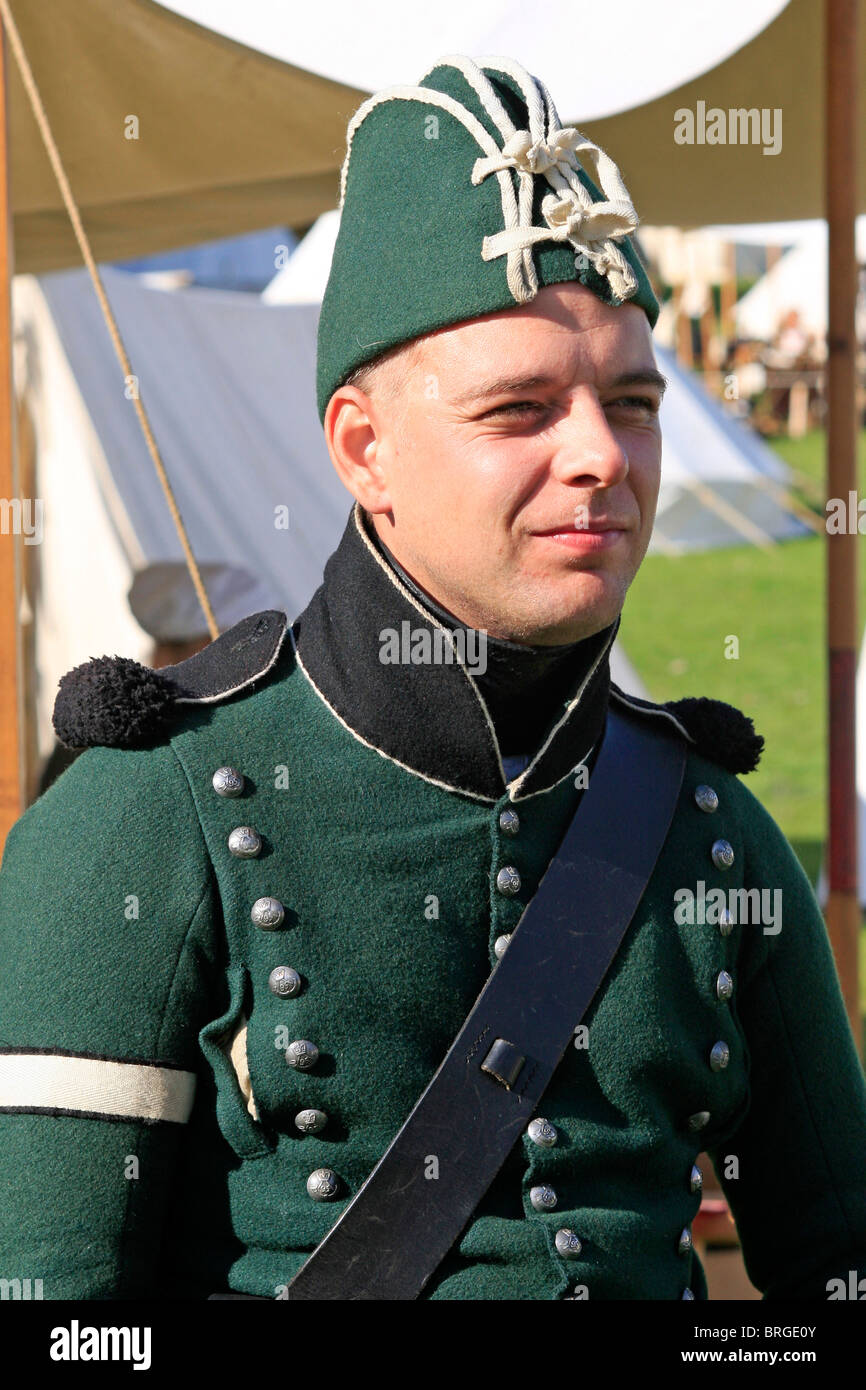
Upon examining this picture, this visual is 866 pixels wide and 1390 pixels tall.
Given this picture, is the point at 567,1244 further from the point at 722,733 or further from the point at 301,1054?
the point at 722,733

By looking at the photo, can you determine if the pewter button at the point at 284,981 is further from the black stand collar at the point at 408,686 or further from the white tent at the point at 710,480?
the white tent at the point at 710,480

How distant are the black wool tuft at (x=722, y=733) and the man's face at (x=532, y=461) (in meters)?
0.35

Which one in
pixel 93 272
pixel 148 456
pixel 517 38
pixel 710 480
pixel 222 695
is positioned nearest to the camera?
pixel 222 695

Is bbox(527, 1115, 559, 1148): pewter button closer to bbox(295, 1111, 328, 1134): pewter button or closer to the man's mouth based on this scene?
bbox(295, 1111, 328, 1134): pewter button

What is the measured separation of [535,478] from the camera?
4.97ft

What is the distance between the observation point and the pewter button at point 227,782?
1.60 m

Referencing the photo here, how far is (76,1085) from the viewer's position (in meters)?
1.47

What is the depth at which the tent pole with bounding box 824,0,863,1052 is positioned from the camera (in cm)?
327

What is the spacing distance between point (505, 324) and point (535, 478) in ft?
0.47

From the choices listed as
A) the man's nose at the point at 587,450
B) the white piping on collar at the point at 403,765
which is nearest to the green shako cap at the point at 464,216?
the man's nose at the point at 587,450

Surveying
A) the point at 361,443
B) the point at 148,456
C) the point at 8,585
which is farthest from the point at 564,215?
the point at 148,456

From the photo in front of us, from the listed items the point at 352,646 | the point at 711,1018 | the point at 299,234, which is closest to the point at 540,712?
the point at 352,646

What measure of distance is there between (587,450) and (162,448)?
503cm

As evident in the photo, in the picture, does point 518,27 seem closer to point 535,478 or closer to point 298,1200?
point 535,478
